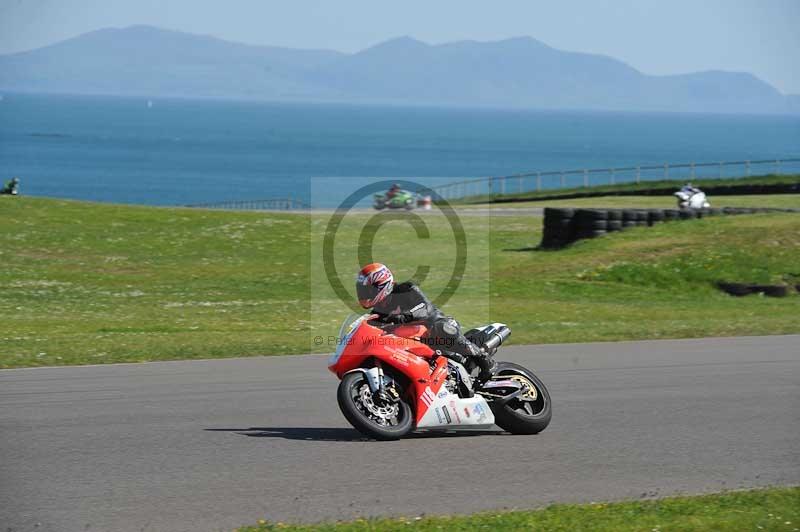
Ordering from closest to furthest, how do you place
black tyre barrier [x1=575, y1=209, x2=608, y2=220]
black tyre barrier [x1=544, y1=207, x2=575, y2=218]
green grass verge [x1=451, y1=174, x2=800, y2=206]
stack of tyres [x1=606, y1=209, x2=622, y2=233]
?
stack of tyres [x1=606, y1=209, x2=622, y2=233], black tyre barrier [x1=575, y1=209, x2=608, y2=220], black tyre barrier [x1=544, y1=207, x2=575, y2=218], green grass verge [x1=451, y1=174, x2=800, y2=206]

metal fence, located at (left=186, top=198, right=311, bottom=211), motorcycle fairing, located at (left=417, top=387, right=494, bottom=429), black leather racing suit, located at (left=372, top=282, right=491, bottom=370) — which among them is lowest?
metal fence, located at (left=186, top=198, right=311, bottom=211)

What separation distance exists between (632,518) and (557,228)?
23869 millimetres

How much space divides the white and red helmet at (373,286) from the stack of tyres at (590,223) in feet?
68.4

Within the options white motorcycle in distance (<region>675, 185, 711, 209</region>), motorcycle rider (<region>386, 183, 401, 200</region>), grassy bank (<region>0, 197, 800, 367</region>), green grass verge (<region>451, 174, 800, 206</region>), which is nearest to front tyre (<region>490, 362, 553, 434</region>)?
grassy bank (<region>0, 197, 800, 367</region>)

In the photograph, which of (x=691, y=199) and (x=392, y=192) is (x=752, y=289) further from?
(x=392, y=192)

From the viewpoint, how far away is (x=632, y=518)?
7078 mm

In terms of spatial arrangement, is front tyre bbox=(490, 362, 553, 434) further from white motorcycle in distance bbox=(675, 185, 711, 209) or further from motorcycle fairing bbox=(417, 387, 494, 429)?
white motorcycle in distance bbox=(675, 185, 711, 209)

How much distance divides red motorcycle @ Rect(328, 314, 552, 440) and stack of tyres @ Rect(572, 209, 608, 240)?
A: 20.2 m

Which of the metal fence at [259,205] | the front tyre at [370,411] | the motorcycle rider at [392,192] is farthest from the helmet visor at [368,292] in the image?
the metal fence at [259,205]

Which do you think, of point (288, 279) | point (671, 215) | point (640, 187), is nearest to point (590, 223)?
point (671, 215)

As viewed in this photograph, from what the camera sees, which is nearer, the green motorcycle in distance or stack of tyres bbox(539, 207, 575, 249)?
stack of tyres bbox(539, 207, 575, 249)

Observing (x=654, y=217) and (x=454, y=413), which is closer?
(x=454, y=413)

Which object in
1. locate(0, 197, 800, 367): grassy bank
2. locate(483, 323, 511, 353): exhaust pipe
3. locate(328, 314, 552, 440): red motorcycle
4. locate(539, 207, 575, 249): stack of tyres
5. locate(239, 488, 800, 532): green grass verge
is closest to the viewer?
locate(239, 488, 800, 532): green grass verge

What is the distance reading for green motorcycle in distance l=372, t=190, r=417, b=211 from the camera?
50.1m
